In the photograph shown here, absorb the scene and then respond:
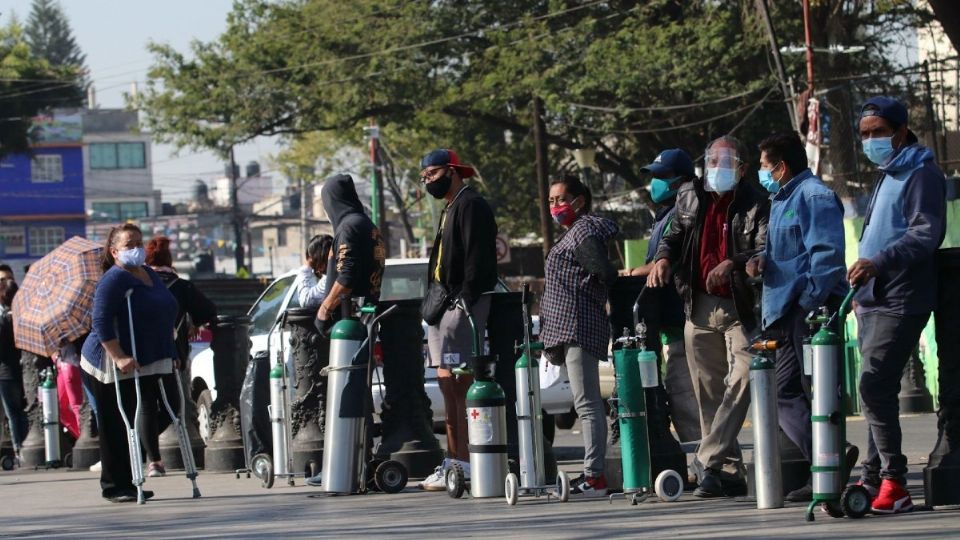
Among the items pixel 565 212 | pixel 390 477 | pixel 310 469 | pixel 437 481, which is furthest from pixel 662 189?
pixel 310 469

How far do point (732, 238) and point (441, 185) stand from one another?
216 centimetres

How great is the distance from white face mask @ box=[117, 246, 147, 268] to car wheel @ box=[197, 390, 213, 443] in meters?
3.97

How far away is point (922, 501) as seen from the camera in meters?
9.20

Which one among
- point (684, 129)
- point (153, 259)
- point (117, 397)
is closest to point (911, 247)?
point (117, 397)

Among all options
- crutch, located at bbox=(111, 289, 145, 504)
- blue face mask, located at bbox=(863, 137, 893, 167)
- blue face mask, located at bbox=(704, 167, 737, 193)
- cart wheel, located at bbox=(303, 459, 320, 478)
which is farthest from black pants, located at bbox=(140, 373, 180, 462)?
blue face mask, located at bbox=(863, 137, 893, 167)

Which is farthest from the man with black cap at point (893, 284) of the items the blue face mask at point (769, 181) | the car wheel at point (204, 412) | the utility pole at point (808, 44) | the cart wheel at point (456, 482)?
the utility pole at point (808, 44)

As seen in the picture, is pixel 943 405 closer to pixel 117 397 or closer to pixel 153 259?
pixel 117 397

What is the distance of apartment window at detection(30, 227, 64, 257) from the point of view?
96562 millimetres

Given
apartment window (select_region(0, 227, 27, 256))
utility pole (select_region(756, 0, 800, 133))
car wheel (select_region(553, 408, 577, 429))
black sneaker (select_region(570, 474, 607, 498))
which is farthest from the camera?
apartment window (select_region(0, 227, 27, 256))

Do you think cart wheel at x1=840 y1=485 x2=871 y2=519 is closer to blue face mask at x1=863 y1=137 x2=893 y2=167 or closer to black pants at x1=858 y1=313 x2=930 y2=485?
black pants at x1=858 y1=313 x2=930 y2=485

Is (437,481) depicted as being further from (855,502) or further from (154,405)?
(855,502)

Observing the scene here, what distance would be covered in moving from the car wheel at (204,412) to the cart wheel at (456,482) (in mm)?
5096

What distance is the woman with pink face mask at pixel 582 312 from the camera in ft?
33.7

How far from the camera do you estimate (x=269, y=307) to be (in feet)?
53.9
